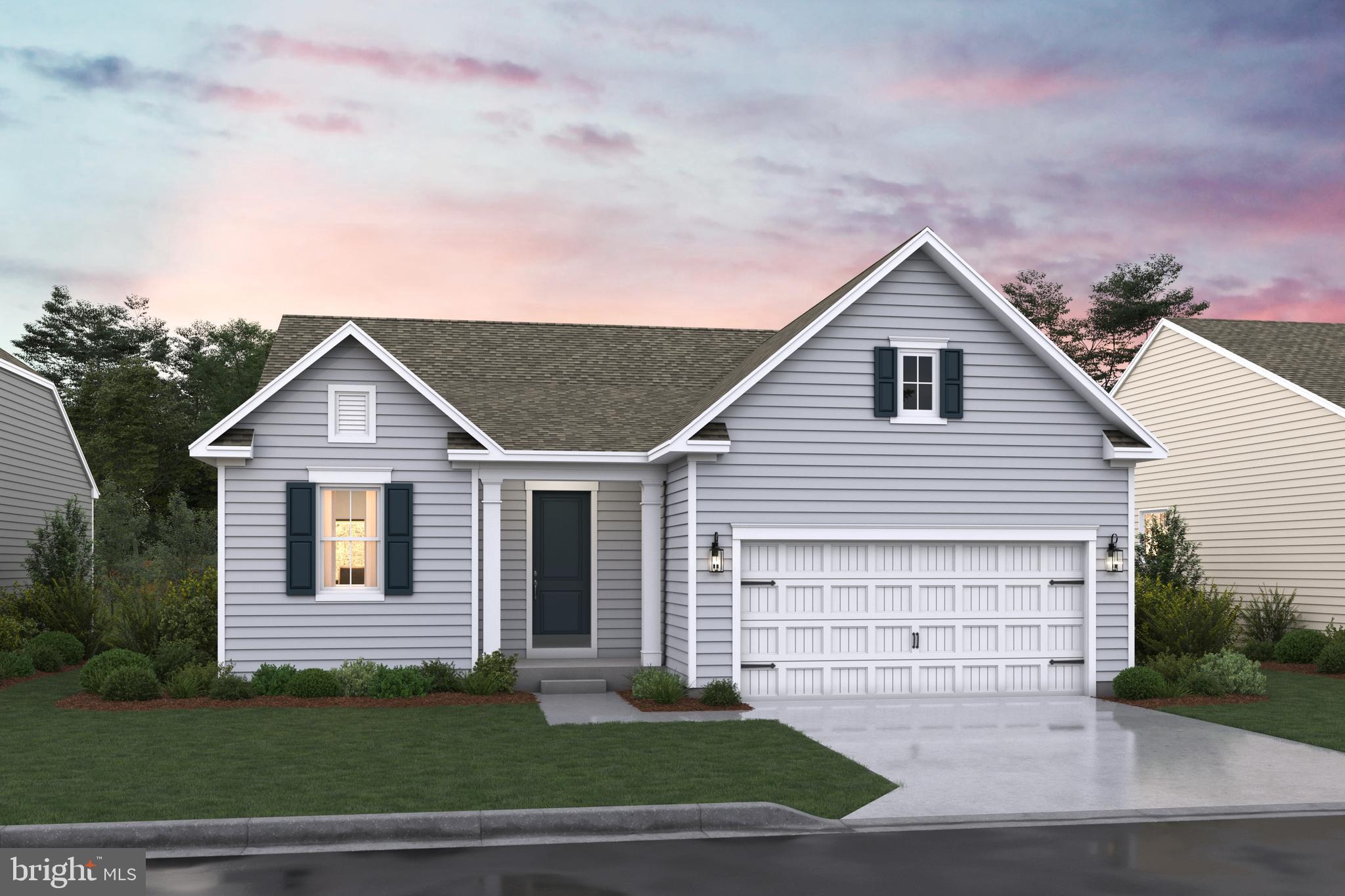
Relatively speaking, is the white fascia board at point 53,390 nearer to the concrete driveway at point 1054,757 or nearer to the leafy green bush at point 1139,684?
the concrete driveway at point 1054,757

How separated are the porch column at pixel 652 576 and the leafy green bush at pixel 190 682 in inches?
243

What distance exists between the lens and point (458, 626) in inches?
688

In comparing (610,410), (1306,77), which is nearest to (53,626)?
(610,410)

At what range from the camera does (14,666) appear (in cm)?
1884

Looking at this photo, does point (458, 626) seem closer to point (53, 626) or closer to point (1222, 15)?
point (53, 626)

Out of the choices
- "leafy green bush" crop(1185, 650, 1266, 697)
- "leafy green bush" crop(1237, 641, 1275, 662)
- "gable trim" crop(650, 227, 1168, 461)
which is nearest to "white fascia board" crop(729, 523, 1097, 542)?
"gable trim" crop(650, 227, 1168, 461)

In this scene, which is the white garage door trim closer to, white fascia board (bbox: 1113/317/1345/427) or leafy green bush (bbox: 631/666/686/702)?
leafy green bush (bbox: 631/666/686/702)

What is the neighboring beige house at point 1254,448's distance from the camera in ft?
73.7

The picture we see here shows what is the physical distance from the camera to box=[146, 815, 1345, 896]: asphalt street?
7273 millimetres

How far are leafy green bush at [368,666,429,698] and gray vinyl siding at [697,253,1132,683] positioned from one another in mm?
3909

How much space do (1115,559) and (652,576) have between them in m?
6.84

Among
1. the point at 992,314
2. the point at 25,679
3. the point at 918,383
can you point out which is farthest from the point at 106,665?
the point at 992,314

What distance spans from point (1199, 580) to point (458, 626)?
16.9 meters

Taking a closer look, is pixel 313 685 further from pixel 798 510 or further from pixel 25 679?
pixel 798 510
